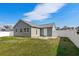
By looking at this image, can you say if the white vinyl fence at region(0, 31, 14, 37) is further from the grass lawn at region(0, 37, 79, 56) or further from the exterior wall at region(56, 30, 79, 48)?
the exterior wall at region(56, 30, 79, 48)

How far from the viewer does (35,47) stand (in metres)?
8.99

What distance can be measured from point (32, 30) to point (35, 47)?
5.12 ft

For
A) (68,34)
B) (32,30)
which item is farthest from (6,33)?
(68,34)

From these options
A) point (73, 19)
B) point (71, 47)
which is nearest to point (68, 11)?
point (73, 19)

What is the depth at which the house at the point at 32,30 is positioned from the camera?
31.6 feet

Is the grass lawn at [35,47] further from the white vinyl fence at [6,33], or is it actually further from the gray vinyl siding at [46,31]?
the gray vinyl siding at [46,31]

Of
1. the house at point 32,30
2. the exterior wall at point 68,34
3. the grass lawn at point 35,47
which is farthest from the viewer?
the house at point 32,30

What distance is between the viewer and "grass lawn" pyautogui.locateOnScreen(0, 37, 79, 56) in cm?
830

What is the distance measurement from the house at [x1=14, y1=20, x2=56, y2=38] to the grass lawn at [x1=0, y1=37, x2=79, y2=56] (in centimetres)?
42

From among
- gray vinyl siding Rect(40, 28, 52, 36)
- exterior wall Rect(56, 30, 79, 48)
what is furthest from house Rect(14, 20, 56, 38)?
exterior wall Rect(56, 30, 79, 48)

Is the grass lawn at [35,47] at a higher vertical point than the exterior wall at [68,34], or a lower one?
lower

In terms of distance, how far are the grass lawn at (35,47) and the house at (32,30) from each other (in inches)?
16.5

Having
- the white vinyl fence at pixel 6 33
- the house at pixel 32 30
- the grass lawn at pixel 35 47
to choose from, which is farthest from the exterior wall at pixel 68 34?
the white vinyl fence at pixel 6 33

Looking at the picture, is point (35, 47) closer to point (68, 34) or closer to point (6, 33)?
point (68, 34)
